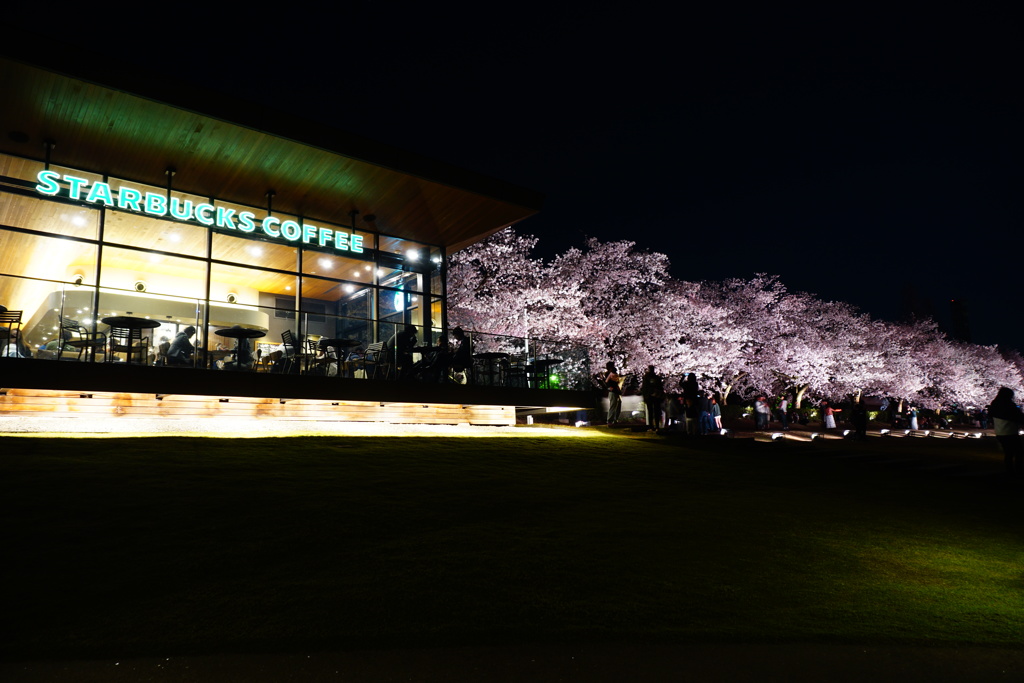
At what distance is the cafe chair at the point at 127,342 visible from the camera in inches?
490

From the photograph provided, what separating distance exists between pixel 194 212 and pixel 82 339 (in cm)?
436

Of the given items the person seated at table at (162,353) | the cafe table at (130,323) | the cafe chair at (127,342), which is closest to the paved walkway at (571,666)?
the cafe table at (130,323)

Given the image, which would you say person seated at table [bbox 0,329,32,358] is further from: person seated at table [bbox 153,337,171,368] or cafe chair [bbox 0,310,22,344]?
person seated at table [bbox 153,337,171,368]

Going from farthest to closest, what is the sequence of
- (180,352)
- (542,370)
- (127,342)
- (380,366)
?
(542,370) → (380,366) → (180,352) → (127,342)

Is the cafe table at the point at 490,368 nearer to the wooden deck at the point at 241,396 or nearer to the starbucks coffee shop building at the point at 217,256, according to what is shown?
the starbucks coffee shop building at the point at 217,256

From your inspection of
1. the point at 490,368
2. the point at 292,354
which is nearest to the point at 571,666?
the point at 292,354

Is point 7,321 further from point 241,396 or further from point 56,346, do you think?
point 241,396

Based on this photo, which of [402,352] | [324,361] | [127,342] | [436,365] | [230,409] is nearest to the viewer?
[127,342]

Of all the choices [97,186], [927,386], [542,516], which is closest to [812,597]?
[542,516]

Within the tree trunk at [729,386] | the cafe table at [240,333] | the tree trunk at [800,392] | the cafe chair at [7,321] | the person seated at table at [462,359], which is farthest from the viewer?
the tree trunk at [800,392]

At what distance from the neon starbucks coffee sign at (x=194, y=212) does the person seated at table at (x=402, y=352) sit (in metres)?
3.45

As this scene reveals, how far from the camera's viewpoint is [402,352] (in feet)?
50.5

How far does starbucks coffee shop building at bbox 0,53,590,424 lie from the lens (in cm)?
1197

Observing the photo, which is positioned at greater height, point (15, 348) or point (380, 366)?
point (15, 348)
